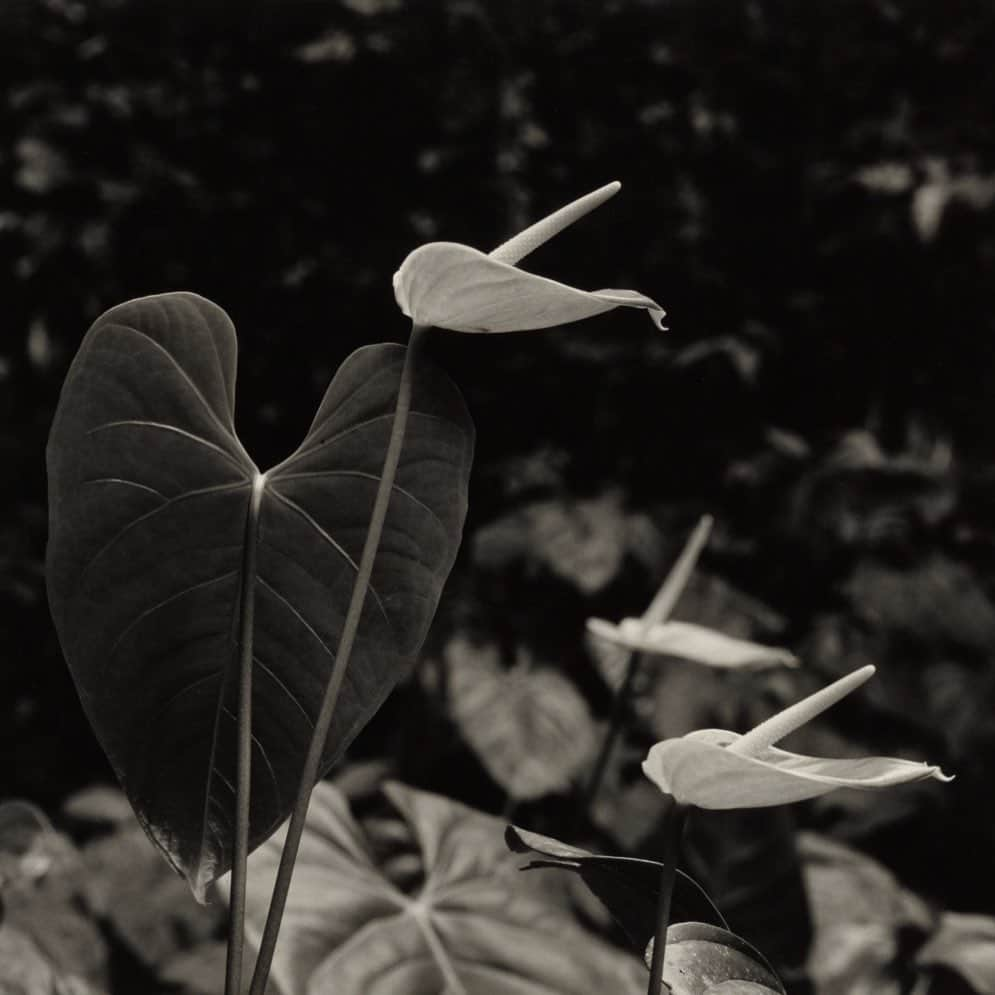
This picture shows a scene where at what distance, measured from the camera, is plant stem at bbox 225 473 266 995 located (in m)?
0.41

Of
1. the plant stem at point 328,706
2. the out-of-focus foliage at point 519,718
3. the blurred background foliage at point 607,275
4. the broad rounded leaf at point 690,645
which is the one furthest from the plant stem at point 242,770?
the blurred background foliage at point 607,275

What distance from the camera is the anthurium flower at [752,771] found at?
325 mm

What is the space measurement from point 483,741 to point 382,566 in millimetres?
855

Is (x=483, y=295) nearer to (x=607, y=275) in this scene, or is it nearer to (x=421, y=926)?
(x=421, y=926)

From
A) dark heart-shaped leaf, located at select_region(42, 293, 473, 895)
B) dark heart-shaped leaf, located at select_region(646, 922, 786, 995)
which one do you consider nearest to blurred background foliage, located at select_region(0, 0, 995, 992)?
dark heart-shaped leaf, located at select_region(42, 293, 473, 895)

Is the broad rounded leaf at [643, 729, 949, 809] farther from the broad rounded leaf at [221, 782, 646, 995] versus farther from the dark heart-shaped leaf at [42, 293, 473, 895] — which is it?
the broad rounded leaf at [221, 782, 646, 995]

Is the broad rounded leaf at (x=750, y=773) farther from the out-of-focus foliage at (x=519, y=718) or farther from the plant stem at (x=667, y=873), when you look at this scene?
the out-of-focus foliage at (x=519, y=718)

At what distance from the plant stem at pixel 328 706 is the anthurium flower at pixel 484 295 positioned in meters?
0.02

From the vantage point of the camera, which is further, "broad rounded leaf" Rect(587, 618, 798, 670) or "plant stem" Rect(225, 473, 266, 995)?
"broad rounded leaf" Rect(587, 618, 798, 670)

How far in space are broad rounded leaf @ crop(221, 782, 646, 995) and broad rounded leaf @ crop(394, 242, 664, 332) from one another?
1.21 feet

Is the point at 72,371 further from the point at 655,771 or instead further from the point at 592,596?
the point at 592,596

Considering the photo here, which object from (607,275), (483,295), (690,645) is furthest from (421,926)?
(607,275)

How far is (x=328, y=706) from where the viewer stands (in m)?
0.41

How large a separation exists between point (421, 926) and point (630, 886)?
1.06 feet
